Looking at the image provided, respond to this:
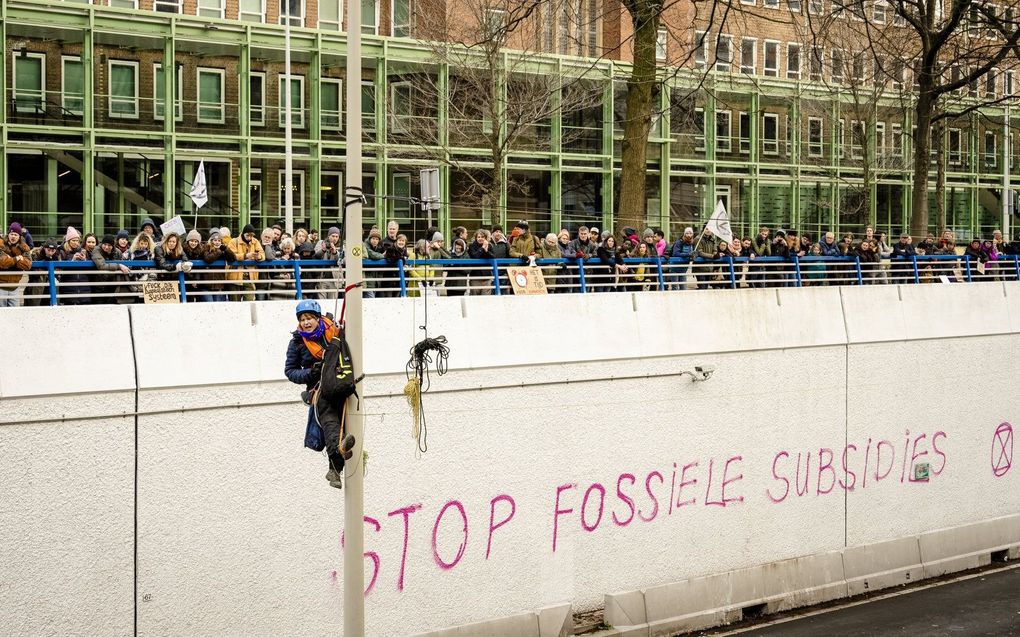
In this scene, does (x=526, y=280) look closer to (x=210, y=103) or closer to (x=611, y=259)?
(x=611, y=259)

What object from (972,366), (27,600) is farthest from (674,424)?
(27,600)

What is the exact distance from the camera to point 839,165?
5031 cm

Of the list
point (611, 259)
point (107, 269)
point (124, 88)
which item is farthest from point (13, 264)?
point (124, 88)

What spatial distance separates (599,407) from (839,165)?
36379 millimetres

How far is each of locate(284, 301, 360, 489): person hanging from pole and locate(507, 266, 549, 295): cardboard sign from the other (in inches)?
236

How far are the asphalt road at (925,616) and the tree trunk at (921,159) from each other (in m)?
A: 13.1

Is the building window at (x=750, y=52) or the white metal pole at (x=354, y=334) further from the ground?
the building window at (x=750, y=52)

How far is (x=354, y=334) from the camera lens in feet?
36.2

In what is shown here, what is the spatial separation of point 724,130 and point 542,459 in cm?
3595

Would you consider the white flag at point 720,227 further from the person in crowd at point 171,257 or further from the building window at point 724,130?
the building window at point 724,130

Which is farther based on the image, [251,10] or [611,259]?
[251,10]

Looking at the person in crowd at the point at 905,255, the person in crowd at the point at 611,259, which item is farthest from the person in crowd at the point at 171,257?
the person in crowd at the point at 905,255

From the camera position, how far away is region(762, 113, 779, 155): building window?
167 ft

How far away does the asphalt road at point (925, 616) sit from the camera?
16.4 metres
